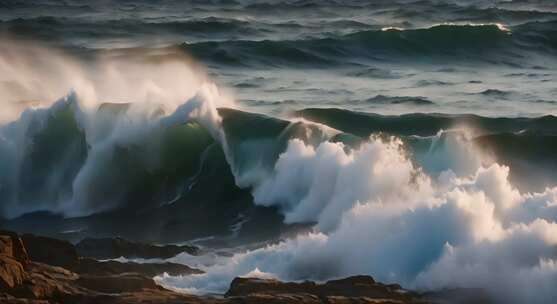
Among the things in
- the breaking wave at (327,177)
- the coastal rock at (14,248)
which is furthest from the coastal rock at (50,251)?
the breaking wave at (327,177)

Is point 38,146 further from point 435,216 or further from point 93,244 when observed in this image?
point 435,216

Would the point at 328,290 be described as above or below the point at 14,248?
below

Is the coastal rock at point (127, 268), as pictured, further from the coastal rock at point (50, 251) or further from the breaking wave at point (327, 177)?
the breaking wave at point (327, 177)

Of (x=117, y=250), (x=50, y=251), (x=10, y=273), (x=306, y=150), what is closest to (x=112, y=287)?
(x=10, y=273)

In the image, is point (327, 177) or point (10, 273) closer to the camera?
point (10, 273)

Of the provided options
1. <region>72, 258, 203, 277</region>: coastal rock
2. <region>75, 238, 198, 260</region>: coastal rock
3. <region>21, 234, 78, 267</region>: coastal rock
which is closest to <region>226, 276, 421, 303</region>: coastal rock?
<region>72, 258, 203, 277</region>: coastal rock

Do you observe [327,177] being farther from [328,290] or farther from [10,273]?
[10,273]
